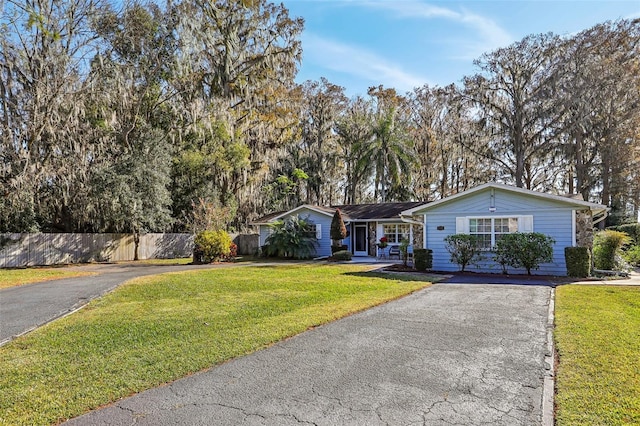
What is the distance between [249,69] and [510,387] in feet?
74.6

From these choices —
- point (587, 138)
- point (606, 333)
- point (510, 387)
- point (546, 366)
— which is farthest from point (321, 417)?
point (587, 138)

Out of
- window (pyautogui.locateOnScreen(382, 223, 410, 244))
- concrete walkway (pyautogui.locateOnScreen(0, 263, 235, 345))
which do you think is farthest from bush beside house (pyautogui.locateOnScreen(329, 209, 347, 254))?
concrete walkway (pyautogui.locateOnScreen(0, 263, 235, 345))

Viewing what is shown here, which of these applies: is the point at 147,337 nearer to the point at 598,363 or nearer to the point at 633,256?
the point at 598,363

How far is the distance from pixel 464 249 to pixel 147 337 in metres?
11.1

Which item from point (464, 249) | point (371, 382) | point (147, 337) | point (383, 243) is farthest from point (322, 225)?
point (371, 382)

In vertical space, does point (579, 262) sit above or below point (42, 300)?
above

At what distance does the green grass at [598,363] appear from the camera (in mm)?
3129

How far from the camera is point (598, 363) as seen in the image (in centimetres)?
421

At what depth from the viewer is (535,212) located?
44.2ft

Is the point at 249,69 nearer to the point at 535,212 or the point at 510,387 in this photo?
the point at 535,212

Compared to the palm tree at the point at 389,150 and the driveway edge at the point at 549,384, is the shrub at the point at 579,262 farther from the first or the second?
the palm tree at the point at 389,150

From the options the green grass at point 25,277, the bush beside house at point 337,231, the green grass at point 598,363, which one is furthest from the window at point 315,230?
the green grass at point 598,363

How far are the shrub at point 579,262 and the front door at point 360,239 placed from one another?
12.6m

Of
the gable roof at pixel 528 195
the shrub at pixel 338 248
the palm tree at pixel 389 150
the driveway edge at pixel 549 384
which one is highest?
the palm tree at pixel 389 150
